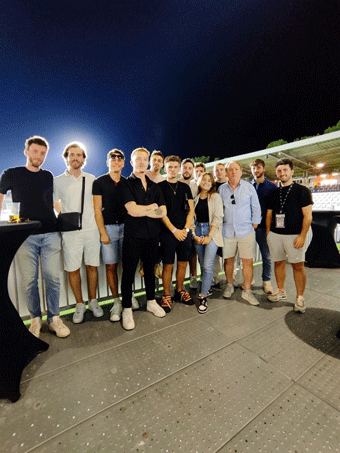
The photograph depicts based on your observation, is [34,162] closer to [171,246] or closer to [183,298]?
[171,246]

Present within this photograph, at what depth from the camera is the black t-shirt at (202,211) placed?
3.20m

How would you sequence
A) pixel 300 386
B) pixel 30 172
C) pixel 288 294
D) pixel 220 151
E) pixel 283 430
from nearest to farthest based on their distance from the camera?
pixel 283 430, pixel 300 386, pixel 30 172, pixel 288 294, pixel 220 151

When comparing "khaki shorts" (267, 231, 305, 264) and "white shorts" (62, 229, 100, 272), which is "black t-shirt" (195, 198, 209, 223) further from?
"white shorts" (62, 229, 100, 272)

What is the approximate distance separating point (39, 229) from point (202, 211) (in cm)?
216

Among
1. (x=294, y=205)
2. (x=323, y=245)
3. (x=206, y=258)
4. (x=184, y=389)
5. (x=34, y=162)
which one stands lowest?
(x=184, y=389)

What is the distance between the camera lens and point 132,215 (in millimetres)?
2551

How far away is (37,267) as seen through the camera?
7.82 ft

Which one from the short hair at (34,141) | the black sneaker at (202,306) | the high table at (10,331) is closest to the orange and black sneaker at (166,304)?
the black sneaker at (202,306)

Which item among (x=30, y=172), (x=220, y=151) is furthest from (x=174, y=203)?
(x=220, y=151)

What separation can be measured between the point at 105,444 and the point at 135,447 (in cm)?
20

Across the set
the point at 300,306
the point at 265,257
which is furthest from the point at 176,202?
the point at 300,306

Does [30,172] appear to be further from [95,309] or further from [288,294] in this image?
[288,294]

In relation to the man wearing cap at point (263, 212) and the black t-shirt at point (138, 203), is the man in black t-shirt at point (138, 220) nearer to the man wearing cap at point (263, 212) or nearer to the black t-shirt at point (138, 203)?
the black t-shirt at point (138, 203)

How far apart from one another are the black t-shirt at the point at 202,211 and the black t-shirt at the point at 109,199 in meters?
1.14
